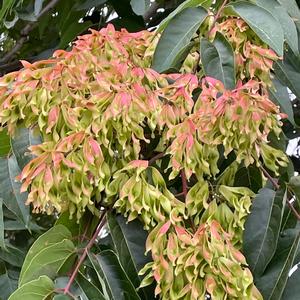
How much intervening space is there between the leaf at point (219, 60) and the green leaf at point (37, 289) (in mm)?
320

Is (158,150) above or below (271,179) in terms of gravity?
above

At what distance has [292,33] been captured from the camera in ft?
3.04

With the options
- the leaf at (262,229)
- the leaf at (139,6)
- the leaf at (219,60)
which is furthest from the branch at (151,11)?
the leaf at (262,229)

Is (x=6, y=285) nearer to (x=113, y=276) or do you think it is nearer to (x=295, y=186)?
(x=113, y=276)

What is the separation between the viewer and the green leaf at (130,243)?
2.64 feet

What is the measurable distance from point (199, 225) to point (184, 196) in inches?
2.1

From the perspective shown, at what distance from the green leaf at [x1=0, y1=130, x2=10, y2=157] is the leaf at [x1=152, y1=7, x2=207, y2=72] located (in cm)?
22

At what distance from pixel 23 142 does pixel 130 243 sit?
19cm

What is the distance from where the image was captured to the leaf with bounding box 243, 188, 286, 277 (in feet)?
2.60

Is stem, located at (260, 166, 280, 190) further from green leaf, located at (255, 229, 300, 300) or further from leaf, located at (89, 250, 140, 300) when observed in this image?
leaf, located at (89, 250, 140, 300)

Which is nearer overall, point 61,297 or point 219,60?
point 61,297

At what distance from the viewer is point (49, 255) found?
81 centimetres

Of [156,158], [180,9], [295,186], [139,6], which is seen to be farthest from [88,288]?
[139,6]

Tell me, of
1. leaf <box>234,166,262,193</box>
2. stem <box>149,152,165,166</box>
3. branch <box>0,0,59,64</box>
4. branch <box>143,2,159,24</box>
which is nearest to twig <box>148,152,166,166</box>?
stem <box>149,152,165,166</box>
